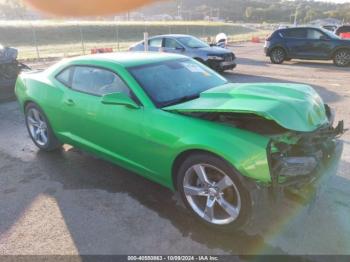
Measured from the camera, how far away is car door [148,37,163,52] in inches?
514

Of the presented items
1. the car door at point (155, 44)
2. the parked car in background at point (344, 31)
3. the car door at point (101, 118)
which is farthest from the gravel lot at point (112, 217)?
the parked car in background at point (344, 31)

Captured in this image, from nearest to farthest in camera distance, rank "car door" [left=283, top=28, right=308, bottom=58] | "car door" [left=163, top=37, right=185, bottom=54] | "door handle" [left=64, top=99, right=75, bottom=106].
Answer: "door handle" [left=64, top=99, right=75, bottom=106]
"car door" [left=163, top=37, right=185, bottom=54]
"car door" [left=283, top=28, right=308, bottom=58]

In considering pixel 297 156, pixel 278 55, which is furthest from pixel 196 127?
pixel 278 55

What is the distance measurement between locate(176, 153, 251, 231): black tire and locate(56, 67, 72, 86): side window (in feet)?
7.13

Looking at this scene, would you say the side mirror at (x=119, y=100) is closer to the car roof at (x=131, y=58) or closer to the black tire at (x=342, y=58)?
the car roof at (x=131, y=58)

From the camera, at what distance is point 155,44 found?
1322cm

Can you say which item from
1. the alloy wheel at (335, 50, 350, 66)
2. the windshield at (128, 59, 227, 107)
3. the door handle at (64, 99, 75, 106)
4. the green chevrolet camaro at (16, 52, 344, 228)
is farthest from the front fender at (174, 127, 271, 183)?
the alloy wheel at (335, 50, 350, 66)

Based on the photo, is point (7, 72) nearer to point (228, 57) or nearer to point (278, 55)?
point (228, 57)

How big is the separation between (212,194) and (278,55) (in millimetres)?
13429

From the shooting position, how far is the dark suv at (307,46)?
13.9m

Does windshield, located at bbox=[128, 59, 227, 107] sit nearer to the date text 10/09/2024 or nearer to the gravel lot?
the gravel lot

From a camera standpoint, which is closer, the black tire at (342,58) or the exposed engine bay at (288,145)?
the exposed engine bay at (288,145)

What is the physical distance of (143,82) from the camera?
12.5ft

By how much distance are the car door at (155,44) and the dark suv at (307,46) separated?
541 cm
